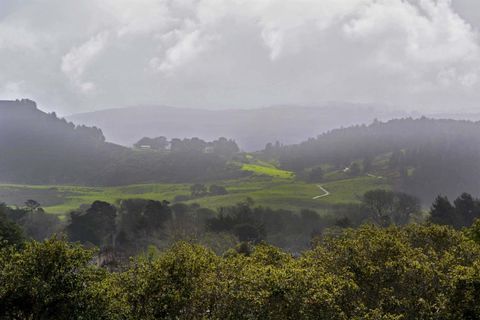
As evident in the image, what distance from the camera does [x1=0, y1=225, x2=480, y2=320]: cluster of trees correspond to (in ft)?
66.7

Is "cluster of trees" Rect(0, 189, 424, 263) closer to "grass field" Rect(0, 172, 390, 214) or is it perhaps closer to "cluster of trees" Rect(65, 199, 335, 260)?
"cluster of trees" Rect(65, 199, 335, 260)

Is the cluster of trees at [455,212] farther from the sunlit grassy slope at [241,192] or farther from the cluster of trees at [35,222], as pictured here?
the cluster of trees at [35,222]

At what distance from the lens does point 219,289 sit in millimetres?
22125

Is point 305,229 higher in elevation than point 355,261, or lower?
lower

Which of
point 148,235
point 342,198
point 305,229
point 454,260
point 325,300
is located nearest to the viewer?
point 325,300

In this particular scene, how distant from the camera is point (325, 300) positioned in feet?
65.6

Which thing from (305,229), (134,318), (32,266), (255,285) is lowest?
(305,229)

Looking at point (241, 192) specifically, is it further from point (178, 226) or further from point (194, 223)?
point (178, 226)

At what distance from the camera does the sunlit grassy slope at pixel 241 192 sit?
141250 millimetres

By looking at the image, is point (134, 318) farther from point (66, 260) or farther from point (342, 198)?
point (342, 198)

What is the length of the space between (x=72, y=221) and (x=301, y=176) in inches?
4525

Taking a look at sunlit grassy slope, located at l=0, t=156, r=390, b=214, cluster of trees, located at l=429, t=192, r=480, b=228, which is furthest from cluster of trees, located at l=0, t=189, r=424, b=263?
sunlit grassy slope, located at l=0, t=156, r=390, b=214

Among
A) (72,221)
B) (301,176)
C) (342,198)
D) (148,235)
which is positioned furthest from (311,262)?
(301,176)

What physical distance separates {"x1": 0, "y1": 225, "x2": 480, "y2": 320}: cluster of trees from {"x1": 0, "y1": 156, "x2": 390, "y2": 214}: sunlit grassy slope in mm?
108421
